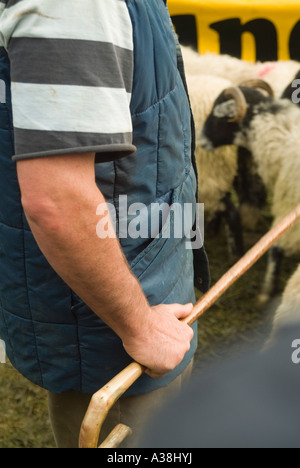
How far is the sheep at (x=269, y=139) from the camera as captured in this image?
3104 millimetres

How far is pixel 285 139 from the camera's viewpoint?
10.2 ft

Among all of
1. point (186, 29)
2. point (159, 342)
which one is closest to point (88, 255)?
point (159, 342)

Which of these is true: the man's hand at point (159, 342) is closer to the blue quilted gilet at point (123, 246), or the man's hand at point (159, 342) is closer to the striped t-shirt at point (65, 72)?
the blue quilted gilet at point (123, 246)

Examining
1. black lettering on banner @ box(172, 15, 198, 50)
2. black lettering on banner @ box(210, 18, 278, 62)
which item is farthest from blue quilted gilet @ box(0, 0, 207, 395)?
black lettering on banner @ box(172, 15, 198, 50)

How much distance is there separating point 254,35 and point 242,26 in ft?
0.28

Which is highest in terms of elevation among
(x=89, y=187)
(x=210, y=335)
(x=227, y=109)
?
(x=89, y=187)

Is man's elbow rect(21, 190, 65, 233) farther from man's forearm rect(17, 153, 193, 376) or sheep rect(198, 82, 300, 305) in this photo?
sheep rect(198, 82, 300, 305)

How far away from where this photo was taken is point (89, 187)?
3.01 feet

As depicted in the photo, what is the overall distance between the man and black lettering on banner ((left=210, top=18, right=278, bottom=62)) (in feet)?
7.08

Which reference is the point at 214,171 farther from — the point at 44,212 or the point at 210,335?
the point at 44,212

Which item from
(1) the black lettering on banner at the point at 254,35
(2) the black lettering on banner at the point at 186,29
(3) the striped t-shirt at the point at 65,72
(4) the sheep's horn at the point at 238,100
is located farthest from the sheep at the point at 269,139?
(3) the striped t-shirt at the point at 65,72

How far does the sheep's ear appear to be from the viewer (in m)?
3.28
